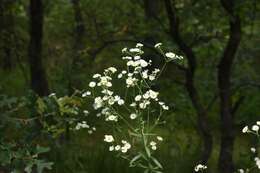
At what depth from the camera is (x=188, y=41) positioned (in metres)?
6.95

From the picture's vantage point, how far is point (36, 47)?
6594 millimetres

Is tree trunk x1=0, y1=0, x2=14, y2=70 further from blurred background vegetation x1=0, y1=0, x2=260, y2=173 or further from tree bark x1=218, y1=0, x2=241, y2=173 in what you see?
tree bark x1=218, y1=0, x2=241, y2=173

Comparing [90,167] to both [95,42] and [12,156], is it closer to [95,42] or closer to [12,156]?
[95,42]

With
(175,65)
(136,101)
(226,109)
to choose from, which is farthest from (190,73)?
(136,101)

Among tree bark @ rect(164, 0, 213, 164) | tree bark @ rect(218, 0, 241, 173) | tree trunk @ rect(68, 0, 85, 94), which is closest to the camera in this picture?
tree bark @ rect(164, 0, 213, 164)

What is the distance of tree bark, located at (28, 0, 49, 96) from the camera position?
650cm

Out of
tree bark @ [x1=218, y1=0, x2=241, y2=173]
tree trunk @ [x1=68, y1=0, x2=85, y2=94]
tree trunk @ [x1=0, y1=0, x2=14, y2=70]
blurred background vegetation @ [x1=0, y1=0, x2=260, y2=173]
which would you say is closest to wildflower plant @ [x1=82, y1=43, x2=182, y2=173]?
blurred background vegetation @ [x1=0, y1=0, x2=260, y2=173]

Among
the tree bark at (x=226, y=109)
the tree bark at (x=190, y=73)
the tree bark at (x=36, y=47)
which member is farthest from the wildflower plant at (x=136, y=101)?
the tree bark at (x=36, y=47)

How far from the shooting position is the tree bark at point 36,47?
650 cm

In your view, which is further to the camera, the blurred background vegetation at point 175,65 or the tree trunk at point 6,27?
the tree trunk at point 6,27

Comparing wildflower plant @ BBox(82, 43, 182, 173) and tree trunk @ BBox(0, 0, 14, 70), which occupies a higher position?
tree trunk @ BBox(0, 0, 14, 70)

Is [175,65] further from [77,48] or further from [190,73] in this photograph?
[77,48]

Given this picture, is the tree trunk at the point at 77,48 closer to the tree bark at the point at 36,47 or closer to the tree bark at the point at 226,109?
the tree bark at the point at 36,47

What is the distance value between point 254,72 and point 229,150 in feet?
4.16
